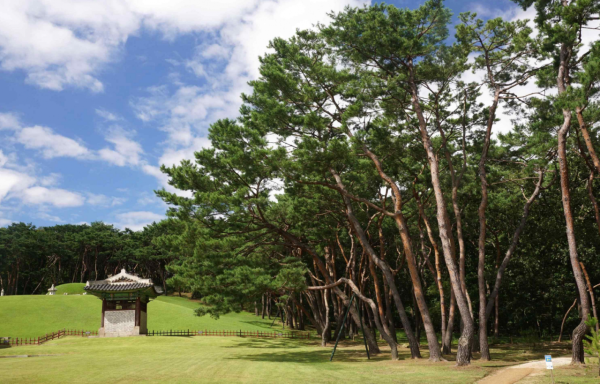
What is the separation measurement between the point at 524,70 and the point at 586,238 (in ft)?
45.5

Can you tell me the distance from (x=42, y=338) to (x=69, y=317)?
8.02 m

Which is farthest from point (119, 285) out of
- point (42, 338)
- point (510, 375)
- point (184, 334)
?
point (510, 375)

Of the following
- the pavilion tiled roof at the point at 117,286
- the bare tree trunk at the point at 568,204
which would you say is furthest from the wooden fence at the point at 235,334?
the bare tree trunk at the point at 568,204

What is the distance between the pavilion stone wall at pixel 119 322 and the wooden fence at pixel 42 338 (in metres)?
2.32

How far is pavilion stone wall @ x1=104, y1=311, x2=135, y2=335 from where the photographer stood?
32094 millimetres

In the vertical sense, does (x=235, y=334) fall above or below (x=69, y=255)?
below

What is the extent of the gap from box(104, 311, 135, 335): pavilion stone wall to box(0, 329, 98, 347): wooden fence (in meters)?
2.32

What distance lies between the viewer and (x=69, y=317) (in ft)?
127

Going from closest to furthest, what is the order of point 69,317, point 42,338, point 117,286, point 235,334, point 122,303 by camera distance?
point 42,338, point 117,286, point 122,303, point 235,334, point 69,317

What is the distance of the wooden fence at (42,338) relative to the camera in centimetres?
2902

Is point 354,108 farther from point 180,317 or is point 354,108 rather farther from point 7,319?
point 7,319

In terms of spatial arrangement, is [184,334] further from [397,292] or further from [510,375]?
[510,375]

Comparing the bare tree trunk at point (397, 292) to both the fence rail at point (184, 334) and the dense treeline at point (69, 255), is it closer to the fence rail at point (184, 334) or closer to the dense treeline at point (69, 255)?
the fence rail at point (184, 334)

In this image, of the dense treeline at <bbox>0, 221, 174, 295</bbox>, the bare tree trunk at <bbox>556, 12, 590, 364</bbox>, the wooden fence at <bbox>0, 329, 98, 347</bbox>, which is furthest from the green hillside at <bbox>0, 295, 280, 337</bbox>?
the bare tree trunk at <bbox>556, 12, 590, 364</bbox>
